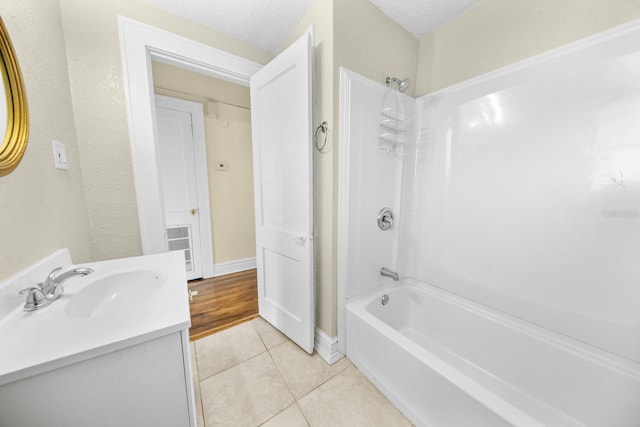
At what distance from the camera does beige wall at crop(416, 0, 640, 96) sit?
3.44ft

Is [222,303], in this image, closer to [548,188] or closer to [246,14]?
[246,14]

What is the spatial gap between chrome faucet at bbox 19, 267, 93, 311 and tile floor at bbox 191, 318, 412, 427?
34.9 inches

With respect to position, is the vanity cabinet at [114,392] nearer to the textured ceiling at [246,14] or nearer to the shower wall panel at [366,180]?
the shower wall panel at [366,180]

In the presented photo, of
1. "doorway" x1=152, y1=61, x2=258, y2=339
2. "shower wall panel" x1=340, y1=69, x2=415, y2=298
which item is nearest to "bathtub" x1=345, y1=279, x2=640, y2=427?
"shower wall panel" x1=340, y1=69, x2=415, y2=298

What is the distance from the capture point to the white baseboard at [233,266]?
109 inches

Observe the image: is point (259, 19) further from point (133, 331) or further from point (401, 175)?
point (133, 331)

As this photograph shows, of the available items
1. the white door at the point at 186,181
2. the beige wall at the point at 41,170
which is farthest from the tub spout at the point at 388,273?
the white door at the point at 186,181

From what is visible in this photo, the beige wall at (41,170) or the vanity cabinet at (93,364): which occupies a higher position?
the beige wall at (41,170)

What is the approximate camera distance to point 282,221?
63.7 inches

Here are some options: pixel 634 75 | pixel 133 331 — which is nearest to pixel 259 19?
pixel 133 331

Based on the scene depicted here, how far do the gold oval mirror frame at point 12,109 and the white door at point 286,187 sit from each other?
1105mm

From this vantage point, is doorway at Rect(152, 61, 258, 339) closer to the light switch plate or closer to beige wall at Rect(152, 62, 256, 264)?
beige wall at Rect(152, 62, 256, 264)

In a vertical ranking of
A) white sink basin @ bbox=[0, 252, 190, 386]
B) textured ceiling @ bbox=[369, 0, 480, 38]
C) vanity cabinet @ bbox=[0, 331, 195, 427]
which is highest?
textured ceiling @ bbox=[369, 0, 480, 38]

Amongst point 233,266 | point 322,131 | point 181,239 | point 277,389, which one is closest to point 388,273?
point 277,389
